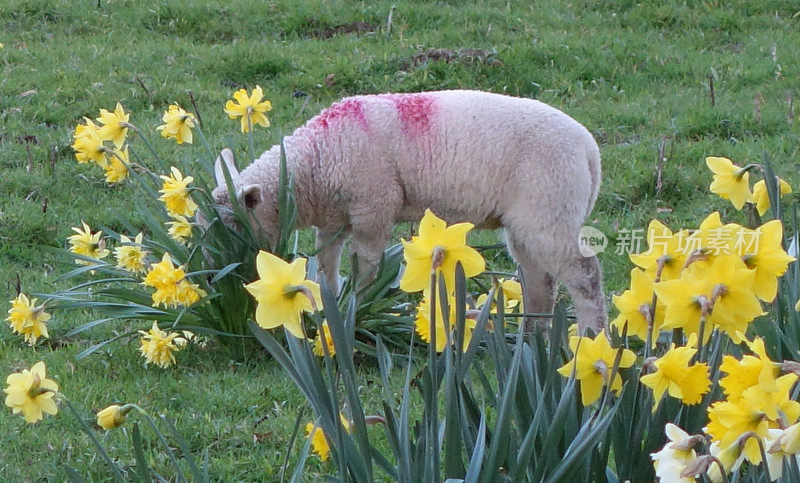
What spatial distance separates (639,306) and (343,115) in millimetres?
2998

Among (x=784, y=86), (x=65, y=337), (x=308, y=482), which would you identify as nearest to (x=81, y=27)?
(x=65, y=337)

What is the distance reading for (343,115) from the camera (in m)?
5.03

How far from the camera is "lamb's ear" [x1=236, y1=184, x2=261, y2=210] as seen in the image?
462 centimetres

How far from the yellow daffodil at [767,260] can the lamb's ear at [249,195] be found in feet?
9.48

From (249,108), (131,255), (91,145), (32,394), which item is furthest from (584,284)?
(32,394)

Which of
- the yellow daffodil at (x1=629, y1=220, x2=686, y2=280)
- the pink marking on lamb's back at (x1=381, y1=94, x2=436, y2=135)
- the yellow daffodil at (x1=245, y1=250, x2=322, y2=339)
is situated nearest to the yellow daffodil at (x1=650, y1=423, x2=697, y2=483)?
the yellow daffodil at (x1=629, y1=220, x2=686, y2=280)

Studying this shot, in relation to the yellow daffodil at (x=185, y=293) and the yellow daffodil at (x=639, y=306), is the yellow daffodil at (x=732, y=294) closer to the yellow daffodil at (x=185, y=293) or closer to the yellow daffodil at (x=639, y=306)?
the yellow daffodil at (x=639, y=306)

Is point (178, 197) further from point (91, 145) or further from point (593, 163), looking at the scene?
point (593, 163)

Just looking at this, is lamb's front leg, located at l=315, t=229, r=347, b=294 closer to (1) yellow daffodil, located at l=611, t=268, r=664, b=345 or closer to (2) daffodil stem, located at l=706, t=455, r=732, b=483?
(1) yellow daffodil, located at l=611, t=268, r=664, b=345

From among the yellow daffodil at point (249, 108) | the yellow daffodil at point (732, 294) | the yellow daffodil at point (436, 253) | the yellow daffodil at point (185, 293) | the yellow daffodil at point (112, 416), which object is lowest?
the yellow daffodil at point (185, 293)

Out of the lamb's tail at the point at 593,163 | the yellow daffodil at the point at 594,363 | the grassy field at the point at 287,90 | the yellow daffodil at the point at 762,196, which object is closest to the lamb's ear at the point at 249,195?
the grassy field at the point at 287,90

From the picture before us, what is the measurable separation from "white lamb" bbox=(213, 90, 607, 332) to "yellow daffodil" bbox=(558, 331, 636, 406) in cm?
237

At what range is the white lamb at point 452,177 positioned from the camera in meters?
4.61

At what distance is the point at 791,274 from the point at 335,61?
6.12 meters
